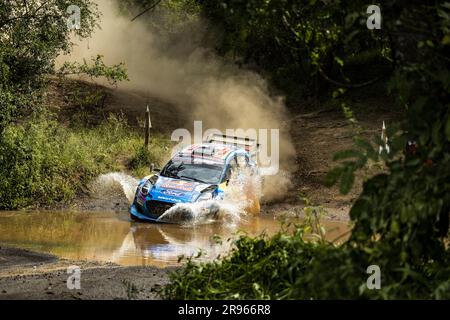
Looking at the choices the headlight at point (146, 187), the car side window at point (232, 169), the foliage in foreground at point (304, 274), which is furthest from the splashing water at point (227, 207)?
the foliage in foreground at point (304, 274)

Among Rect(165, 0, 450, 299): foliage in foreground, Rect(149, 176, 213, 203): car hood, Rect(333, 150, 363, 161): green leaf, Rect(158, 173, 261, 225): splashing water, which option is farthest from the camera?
Rect(149, 176, 213, 203): car hood

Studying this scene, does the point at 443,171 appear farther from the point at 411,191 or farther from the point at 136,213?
the point at 136,213

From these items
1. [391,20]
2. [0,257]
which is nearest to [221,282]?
[391,20]

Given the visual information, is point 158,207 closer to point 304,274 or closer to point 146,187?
point 146,187

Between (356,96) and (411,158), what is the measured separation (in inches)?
993

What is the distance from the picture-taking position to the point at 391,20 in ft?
24.9

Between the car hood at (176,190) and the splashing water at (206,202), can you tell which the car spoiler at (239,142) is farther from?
the car hood at (176,190)

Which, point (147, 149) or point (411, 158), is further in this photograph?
point (147, 149)

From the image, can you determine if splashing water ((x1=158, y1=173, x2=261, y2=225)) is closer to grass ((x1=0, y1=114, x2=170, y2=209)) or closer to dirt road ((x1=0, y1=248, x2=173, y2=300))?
grass ((x1=0, y1=114, x2=170, y2=209))

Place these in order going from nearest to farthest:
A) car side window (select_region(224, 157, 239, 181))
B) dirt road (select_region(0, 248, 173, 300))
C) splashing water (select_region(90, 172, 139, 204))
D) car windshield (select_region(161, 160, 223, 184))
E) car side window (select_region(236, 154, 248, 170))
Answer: dirt road (select_region(0, 248, 173, 300))
car windshield (select_region(161, 160, 223, 184))
car side window (select_region(224, 157, 239, 181))
car side window (select_region(236, 154, 248, 170))
splashing water (select_region(90, 172, 139, 204))

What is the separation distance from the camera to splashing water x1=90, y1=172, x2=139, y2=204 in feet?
76.1

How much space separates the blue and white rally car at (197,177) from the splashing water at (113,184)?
167 cm

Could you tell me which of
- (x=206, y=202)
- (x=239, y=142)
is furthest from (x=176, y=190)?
(x=239, y=142)

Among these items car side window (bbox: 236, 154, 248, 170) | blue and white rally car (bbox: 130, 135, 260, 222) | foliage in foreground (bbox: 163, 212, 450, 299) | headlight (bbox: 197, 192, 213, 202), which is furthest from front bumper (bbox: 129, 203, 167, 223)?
foliage in foreground (bbox: 163, 212, 450, 299)
